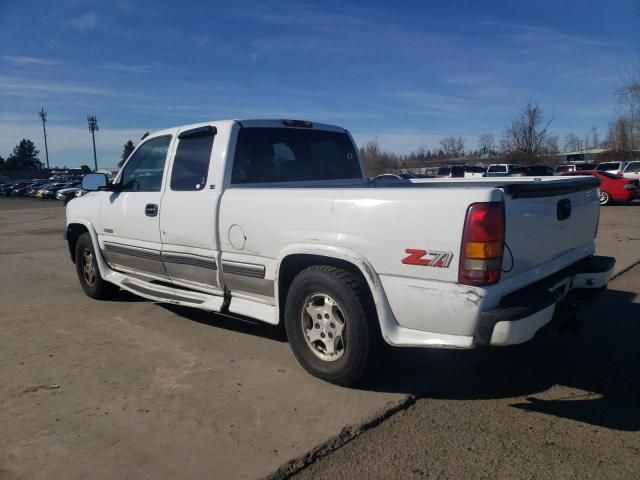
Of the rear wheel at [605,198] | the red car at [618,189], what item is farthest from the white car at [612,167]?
the red car at [618,189]

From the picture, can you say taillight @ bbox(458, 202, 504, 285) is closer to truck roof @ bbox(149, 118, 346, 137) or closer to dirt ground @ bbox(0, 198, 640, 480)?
dirt ground @ bbox(0, 198, 640, 480)

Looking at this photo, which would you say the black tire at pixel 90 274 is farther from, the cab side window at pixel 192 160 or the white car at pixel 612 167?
the white car at pixel 612 167

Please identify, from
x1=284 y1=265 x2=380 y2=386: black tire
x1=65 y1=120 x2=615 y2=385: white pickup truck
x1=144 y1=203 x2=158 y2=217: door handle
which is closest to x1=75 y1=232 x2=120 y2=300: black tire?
x1=65 y1=120 x2=615 y2=385: white pickup truck

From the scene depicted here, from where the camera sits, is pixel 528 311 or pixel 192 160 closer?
pixel 528 311

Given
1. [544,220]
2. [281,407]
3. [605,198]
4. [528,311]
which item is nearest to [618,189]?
[605,198]

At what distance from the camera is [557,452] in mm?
2828

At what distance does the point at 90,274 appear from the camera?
6.22 meters

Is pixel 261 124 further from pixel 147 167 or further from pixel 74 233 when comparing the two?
pixel 74 233

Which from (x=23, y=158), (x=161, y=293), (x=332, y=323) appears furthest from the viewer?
(x=23, y=158)

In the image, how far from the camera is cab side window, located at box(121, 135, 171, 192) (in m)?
5.01

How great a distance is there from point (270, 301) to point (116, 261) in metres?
2.43

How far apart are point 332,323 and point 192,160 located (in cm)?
204

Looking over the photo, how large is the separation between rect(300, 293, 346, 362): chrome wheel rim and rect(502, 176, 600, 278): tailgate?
1174 millimetres

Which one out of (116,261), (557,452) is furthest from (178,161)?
(557,452)
